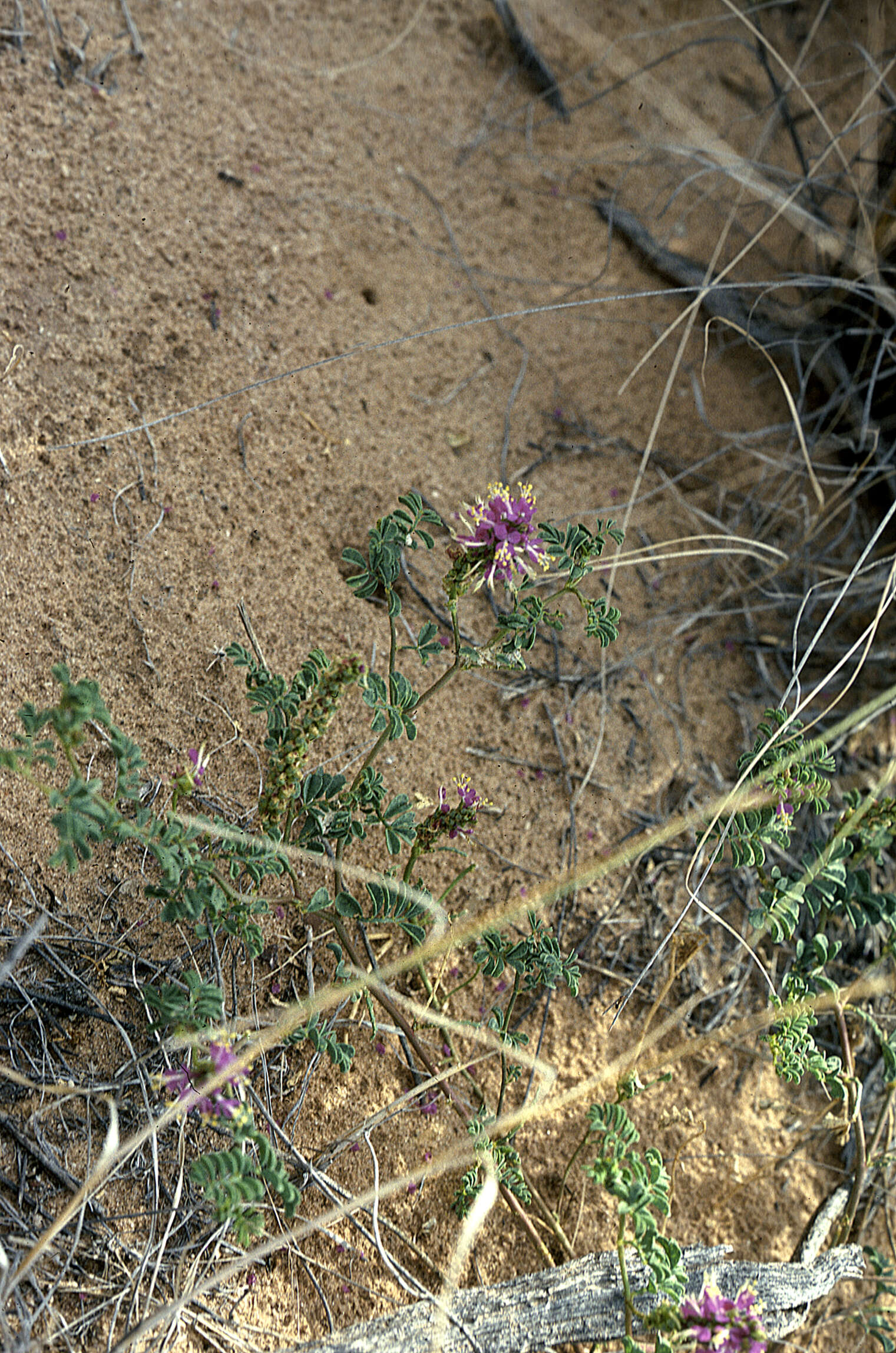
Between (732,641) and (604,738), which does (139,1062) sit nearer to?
(604,738)

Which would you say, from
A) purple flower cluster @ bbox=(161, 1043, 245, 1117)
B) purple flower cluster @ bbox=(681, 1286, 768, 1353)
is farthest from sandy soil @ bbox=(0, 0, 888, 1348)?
purple flower cluster @ bbox=(681, 1286, 768, 1353)

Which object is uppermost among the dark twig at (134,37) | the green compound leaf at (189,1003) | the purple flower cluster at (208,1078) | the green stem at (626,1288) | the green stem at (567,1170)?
the dark twig at (134,37)

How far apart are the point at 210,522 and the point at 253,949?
2.45ft

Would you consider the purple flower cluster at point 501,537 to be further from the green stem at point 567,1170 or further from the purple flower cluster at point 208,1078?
the green stem at point 567,1170

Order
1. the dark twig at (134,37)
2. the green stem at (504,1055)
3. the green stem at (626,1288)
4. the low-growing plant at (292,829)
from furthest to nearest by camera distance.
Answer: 1. the dark twig at (134,37)
2. the green stem at (504,1055)
3. the green stem at (626,1288)
4. the low-growing plant at (292,829)

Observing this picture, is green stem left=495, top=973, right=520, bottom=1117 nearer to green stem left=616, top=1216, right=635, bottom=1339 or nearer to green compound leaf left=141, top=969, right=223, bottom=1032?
green stem left=616, top=1216, right=635, bottom=1339

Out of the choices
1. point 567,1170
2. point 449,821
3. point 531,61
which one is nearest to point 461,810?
point 449,821

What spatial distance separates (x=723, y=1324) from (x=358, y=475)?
1423 millimetres

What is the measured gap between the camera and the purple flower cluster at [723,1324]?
123 centimetres

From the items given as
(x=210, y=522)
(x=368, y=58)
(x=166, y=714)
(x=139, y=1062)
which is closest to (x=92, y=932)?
(x=139, y=1062)

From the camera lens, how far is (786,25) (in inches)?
114

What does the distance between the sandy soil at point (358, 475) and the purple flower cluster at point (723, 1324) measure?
32cm

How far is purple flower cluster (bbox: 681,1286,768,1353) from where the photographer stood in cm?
123

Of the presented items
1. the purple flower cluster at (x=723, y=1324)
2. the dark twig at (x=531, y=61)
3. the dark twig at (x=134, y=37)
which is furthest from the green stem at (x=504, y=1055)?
the dark twig at (x=531, y=61)
